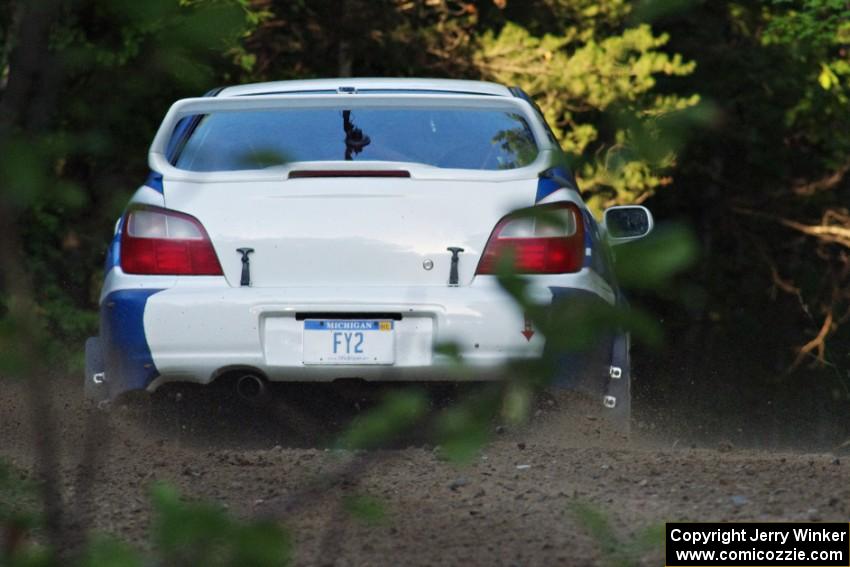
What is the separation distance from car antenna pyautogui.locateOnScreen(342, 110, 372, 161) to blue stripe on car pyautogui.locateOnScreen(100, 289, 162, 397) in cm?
88

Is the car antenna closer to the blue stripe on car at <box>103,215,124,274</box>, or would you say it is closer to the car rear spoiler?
the car rear spoiler

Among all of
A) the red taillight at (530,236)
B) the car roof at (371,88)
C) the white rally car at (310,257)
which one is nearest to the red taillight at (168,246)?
the white rally car at (310,257)

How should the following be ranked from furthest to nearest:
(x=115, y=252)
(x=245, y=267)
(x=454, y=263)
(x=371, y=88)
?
1. (x=371, y=88)
2. (x=115, y=252)
3. (x=245, y=267)
4. (x=454, y=263)

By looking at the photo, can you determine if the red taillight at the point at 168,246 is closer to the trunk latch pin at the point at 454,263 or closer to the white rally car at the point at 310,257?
the white rally car at the point at 310,257

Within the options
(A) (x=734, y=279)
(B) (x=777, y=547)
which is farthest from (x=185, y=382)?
(A) (x=734, y=279)

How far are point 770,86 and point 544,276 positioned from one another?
22382mm

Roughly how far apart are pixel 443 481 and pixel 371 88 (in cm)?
213

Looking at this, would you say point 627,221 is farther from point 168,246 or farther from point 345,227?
point 168,246

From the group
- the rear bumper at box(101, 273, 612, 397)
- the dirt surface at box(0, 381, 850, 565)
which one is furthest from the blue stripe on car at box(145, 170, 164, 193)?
the dirt surface at box(0, 381, 850, 565)

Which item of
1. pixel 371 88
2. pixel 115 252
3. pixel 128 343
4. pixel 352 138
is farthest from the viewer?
pixel 371 88

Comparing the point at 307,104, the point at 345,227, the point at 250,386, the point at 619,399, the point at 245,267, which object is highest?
the point at 307,104

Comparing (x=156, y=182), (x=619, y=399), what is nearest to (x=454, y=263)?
(x=619, y=399)

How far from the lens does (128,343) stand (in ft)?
20.5

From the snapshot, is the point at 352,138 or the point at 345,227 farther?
the point at 352,138
